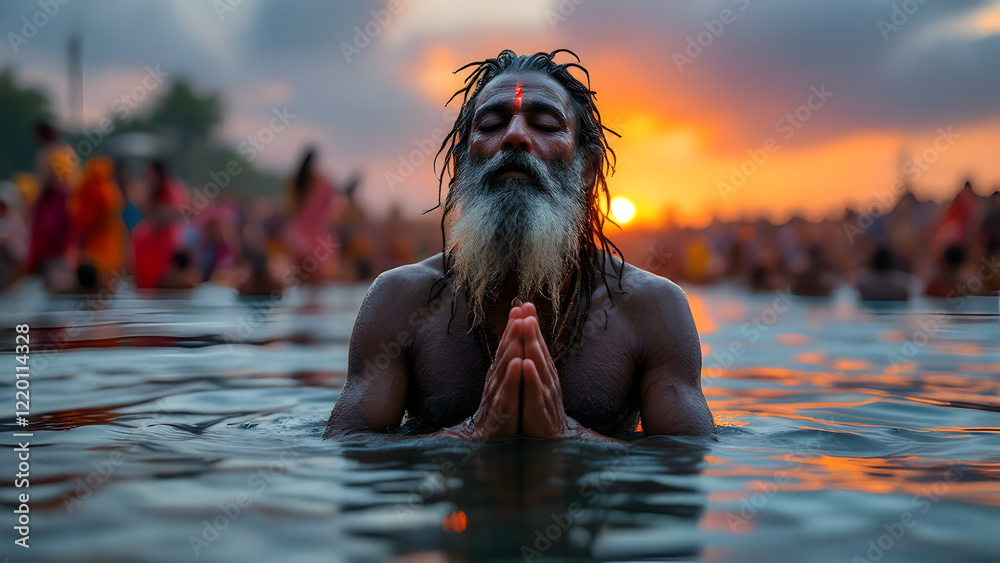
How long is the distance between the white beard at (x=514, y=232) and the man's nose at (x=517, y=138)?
0.03 metres

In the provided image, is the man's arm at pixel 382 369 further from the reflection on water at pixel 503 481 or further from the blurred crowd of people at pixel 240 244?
the blurred crowd of people at pixel 240 244

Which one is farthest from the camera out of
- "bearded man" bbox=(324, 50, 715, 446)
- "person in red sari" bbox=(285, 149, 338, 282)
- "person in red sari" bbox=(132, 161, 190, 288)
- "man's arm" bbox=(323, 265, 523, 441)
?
"person in red sari" bbox=(285, 149, 338, 282)

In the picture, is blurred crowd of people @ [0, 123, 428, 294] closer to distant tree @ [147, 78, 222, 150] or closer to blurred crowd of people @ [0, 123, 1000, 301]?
blurred crowd of people @ [0, 123, 1000, 301]

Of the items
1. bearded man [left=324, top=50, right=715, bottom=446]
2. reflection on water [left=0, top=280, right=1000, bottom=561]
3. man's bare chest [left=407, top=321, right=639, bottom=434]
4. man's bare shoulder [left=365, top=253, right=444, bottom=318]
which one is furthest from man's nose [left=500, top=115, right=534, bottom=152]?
reflection on water [left=0, top=280, right=1000, bottom=561]

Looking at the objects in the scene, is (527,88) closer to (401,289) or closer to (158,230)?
(401,289)

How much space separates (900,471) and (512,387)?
1377 mm

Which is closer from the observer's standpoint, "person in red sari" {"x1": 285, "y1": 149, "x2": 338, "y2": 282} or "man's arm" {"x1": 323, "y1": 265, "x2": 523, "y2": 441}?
"man's arm" {"x1": 323, "y1": 265, "x2": 523, "y2": 441}

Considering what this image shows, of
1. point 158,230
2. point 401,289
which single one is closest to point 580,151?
point 401,289

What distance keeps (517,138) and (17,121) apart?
48972 mm

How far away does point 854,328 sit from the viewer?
349 inches

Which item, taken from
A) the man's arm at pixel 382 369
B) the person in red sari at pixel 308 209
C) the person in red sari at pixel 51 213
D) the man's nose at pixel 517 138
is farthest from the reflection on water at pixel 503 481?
the person in red sari at pixel 308 209

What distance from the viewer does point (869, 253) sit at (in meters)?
13.7

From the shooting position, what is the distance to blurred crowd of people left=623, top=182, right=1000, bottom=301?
11.4 metres

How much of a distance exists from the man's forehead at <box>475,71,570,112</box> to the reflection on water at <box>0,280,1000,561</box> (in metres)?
1.52
